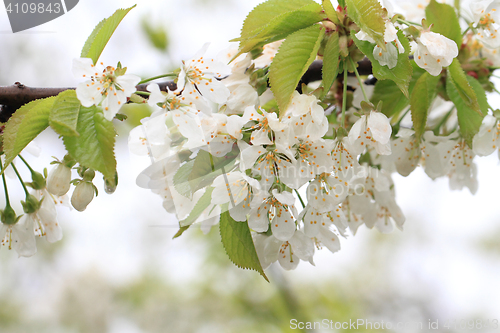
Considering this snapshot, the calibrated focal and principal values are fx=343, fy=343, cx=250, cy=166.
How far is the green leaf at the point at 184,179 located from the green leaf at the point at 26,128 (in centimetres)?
18

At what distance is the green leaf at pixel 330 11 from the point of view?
497 mm

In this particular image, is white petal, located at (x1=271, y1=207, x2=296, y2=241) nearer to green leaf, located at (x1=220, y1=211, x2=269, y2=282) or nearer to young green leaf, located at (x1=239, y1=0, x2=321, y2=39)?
green leaf, located at (x1=220, y1=211, x2=269, y2=282)

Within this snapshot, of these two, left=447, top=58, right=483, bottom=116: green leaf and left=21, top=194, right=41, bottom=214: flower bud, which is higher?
left=447, top=58, right=483, bottom=116: green leaf

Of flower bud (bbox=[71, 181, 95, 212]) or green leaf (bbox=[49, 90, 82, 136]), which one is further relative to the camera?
flower bud (bbox=[71, 181, 95, 212])

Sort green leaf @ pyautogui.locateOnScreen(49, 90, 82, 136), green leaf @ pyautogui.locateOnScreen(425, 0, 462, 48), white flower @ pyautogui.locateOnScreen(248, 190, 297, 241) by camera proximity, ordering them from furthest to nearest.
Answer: green leaf @ pyautogui.locateOnScreen(425, 0, 462, 48)
white flower @ pyautogui.locateOnScreen(248, 190, 297, 241)
green leaf @ pyautogui.locateOnScreen(49, 90, 82, 136)

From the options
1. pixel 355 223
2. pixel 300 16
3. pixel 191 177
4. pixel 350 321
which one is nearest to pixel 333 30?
pixel 300 16

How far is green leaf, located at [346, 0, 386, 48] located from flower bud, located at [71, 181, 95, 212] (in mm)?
448

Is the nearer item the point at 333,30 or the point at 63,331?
the point at 333,30

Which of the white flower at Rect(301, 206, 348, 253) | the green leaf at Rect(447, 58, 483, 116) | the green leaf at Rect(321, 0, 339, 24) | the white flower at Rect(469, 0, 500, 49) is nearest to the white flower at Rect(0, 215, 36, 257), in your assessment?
the white flower at Rect(301, 206, 348, 253)

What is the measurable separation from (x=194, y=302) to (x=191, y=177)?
2368mm

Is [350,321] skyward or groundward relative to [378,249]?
skyward

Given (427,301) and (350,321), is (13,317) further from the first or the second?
(427,301)

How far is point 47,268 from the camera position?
9.25 feet

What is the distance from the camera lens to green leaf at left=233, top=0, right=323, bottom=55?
0.48 m
